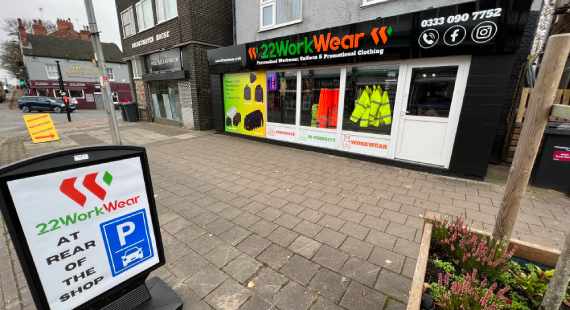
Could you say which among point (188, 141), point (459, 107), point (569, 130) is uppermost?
point (459, 107)

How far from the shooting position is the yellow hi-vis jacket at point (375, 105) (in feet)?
19.2

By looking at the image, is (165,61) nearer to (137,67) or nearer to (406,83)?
(137,67)

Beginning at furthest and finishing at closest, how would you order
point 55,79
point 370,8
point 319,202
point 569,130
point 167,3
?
point 55,79 → point 167,3 → point 370,8 → point 569,130 → point 319,202

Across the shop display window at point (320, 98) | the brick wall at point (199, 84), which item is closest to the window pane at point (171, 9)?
the brick wall at point (199, 84)

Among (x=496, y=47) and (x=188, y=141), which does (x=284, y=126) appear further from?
(x=496, y=47)

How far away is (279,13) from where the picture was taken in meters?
8.01

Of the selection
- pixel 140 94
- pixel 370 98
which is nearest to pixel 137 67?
pixel 140 94

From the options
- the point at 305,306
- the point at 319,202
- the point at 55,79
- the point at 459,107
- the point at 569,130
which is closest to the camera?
the point at 305,306

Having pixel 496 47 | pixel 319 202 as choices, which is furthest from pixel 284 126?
pixel 496 47

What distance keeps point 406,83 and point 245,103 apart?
18.3 feet

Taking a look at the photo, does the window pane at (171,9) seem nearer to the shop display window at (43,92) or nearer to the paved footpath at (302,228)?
the paved footpath at (302,228)

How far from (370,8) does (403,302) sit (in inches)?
261

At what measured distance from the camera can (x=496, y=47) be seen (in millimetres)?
4289

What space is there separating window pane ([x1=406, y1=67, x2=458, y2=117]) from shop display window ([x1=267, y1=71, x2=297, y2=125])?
3.41m
